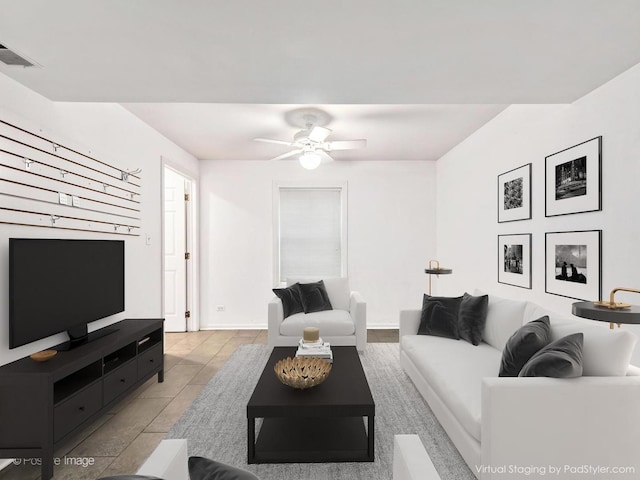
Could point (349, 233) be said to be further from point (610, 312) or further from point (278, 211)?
point (610, 312)

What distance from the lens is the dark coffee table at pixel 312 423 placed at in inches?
81.9

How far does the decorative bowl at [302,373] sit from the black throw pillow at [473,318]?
1398 millimetres

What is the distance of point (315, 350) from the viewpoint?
114 inches

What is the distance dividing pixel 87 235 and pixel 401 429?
9.57 feet

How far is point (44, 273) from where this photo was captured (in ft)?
7.85

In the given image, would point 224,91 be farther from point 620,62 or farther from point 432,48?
point 620,62

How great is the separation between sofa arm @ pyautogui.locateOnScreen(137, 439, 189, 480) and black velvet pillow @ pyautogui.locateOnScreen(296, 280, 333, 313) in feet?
10.1

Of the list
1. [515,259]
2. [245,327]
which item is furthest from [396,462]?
[245,327]

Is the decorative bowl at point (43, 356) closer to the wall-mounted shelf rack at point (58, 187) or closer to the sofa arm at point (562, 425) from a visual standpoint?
the wall-mounted shelf rack at point (58, 187)

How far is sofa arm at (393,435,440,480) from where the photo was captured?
1143mm

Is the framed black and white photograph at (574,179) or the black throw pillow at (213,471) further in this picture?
the framed black and white photograph at (574,179)

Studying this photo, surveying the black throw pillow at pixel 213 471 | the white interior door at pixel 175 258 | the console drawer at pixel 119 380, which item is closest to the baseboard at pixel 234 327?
the white interior door at pixel 175 258

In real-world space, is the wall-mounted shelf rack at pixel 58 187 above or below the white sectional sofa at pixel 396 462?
above

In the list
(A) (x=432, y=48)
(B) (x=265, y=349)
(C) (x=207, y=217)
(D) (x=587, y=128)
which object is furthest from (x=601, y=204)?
(C) (x=207, y=217)
